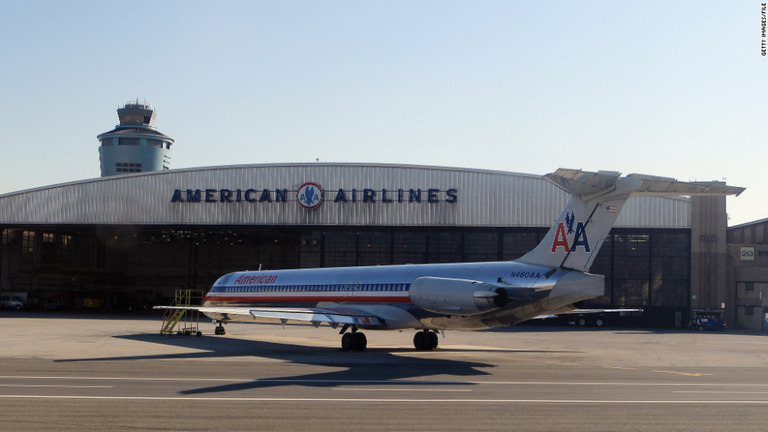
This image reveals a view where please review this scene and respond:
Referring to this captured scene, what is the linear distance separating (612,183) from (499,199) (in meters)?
29.3

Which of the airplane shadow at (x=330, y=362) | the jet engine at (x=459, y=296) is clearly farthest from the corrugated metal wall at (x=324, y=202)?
the jet engine at (x=459, y=296)

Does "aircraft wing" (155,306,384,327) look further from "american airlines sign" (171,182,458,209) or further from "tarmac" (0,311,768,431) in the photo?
"american airlines sign" (171,182,458,209)

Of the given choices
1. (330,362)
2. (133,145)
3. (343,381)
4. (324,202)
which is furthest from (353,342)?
(133,145)

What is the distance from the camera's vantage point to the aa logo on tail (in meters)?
21.8

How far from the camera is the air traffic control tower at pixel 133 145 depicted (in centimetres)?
11250

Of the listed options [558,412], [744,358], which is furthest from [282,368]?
[744,358]

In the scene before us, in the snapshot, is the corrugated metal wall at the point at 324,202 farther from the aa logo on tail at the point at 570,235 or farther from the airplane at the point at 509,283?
the aa logo on tail at the point at 570,235

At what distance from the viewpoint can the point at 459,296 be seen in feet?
73.5

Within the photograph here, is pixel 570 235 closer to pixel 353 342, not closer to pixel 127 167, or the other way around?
pixel 353 342

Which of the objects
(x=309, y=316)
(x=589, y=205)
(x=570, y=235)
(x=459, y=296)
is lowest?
(x=309, y=316)

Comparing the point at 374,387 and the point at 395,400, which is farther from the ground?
the point at 395,400

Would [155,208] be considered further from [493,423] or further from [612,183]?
[493,423]

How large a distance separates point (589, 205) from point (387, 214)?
97.9 feet

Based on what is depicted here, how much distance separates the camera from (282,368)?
66.5 ft
